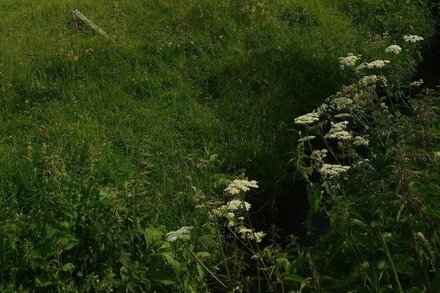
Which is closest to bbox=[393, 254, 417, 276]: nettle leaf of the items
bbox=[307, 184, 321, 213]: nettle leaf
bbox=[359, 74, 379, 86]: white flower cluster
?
bbox=[307, 184, 321, 213]: nettle leaf

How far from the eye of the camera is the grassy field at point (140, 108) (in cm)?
562

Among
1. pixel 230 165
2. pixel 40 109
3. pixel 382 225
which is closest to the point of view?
pixel 382 225

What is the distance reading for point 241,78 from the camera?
34.8ft

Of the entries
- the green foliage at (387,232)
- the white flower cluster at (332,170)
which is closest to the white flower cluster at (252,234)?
the green foliage at (387,232)

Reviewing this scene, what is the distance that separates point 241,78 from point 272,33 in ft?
6.25

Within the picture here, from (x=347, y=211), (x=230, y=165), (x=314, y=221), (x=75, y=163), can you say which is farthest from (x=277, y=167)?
(x=347, y=211)

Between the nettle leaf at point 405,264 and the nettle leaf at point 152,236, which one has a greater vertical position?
the nettle leaf at point 405,264

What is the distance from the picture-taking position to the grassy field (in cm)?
562

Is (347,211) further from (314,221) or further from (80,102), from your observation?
(80,102)

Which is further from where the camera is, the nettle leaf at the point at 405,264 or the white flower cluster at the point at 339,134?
the white flower cluster at the point at 339,134

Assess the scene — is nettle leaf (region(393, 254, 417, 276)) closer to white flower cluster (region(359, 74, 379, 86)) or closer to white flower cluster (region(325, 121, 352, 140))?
white flower cluster (region(325, 121, 352, 140))

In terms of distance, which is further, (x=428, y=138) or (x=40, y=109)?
(x=40, y=109)

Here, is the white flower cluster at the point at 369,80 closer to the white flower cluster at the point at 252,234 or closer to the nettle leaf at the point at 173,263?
the white flower cluster at the point at 252,234

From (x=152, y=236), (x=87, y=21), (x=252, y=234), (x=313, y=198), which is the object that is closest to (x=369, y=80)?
(x=313, y=198)
